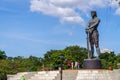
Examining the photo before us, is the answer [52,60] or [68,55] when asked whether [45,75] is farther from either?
A: [52,60]

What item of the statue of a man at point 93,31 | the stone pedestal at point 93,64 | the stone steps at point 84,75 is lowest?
the stone steps at point 84,75

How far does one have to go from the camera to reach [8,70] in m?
84.9

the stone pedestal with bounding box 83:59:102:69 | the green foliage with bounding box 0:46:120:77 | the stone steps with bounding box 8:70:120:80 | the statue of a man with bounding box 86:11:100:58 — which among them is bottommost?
the stone steps with bounding box 8:70:120:80

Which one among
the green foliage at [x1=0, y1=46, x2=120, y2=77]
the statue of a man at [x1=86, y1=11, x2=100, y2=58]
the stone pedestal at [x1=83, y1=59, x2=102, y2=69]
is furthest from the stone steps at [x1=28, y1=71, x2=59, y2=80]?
the green foliage at [x1=0, y1=46, x2=120, y2=77]

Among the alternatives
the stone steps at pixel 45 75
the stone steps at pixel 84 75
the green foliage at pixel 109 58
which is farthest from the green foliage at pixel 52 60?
the stone steps at pixel 84 75

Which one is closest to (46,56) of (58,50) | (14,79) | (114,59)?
(58,50)

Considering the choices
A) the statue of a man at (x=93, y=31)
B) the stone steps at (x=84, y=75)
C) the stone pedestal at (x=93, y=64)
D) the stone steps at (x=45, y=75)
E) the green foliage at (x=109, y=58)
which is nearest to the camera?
the stone steps at (x=84, y=75)

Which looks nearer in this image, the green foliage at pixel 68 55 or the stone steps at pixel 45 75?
the stone steps at pixel 45 75

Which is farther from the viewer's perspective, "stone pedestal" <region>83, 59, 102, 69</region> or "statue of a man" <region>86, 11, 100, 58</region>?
"statue of a man" <region>86, 11, 100, 58</region>

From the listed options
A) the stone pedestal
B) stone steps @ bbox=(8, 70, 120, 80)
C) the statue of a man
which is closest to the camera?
stone steps @ bbox=(8, 70, 120, 80)

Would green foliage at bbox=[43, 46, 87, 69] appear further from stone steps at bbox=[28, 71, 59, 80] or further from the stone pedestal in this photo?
the stone pedestal

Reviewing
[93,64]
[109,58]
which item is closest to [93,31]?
[93,64]

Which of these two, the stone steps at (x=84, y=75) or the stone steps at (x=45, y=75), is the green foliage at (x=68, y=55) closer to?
the stone steps at (x=45, y=75)

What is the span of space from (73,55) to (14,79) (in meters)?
65.1
